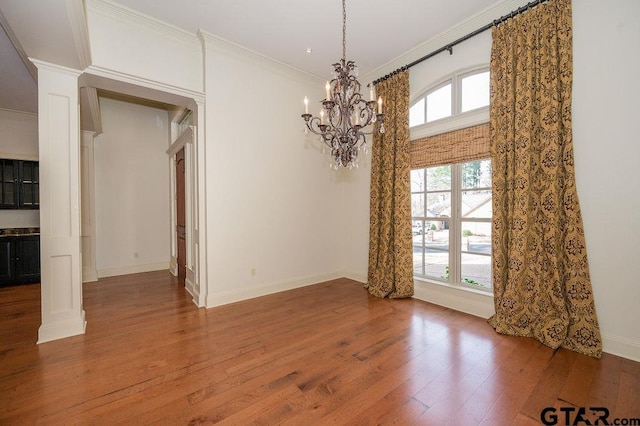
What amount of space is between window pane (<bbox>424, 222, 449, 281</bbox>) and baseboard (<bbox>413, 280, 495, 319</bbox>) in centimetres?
19

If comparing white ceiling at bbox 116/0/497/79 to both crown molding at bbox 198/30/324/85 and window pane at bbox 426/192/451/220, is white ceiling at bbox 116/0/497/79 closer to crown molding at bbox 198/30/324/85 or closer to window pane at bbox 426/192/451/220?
crown molding at bbox 198/30/324/85

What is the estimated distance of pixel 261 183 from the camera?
4.24m

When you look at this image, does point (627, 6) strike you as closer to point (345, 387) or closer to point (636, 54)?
point (636, 54)

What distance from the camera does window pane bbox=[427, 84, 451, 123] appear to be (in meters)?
3.73

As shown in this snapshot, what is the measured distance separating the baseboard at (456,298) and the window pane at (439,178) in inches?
55.6

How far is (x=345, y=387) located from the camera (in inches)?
80.7

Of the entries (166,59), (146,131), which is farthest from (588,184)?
(146,131)

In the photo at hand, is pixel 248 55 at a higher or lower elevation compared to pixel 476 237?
higher

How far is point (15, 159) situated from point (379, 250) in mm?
7028

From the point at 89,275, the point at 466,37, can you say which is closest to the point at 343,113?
the point at 466,37

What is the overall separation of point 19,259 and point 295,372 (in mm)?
5835

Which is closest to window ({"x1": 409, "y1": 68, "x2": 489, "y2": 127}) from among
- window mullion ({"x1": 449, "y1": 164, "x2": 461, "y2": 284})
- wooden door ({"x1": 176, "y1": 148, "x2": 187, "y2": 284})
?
window mullion ({"x1": 449, "y1": 164, "x2": 461, "y2": 284})

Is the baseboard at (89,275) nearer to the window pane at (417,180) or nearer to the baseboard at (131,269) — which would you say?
the baseboard at (131,269)

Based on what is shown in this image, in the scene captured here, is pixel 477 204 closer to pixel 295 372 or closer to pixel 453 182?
pixel 453 182
